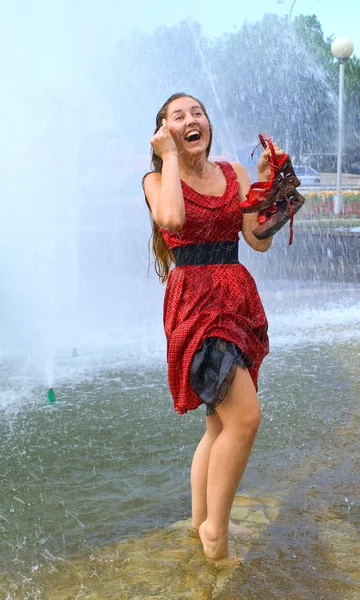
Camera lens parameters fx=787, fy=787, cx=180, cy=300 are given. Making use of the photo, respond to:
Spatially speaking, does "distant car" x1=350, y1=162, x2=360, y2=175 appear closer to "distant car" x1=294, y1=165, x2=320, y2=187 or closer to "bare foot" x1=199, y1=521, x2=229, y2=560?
"distant car" x1=294, y1=165, x2=320, y2=187

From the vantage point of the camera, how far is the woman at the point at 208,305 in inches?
93.9

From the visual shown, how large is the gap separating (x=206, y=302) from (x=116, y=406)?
2.00 metres

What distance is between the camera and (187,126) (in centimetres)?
254

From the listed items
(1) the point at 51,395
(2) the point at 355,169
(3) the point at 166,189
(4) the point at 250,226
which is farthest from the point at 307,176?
(3) the point at 166,189

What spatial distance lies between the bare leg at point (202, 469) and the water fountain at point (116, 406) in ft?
0.37

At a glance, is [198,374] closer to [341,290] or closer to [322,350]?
[322,350]

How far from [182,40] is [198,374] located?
12.4 m

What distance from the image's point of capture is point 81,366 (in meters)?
5.39

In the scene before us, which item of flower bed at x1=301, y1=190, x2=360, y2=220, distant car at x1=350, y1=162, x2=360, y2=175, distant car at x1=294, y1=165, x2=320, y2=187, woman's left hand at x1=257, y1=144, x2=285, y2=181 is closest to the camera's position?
woman's left hand at x1=257, y1=144, x2=285, y2=181

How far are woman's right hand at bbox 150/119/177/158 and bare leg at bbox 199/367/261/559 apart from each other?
28.0 inches

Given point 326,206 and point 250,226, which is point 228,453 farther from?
point 326,206

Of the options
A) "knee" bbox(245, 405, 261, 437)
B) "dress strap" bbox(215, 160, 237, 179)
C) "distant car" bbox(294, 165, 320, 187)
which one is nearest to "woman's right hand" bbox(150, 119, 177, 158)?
"dress strap" bbox(215, 160, 237, 179)

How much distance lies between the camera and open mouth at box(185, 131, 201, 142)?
100.0 inches

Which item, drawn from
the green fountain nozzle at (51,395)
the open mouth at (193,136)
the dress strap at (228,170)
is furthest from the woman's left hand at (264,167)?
the green fountain nozzle at (51,395)
